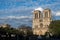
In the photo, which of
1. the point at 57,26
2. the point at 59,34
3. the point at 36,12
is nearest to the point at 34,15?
the point at 36,12

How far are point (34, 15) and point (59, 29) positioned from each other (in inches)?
1710

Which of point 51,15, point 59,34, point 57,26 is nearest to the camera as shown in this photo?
point 59,34

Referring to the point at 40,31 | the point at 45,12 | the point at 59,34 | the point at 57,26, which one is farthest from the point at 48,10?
the point at 59,34

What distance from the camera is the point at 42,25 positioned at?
134 m

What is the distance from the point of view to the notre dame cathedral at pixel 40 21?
427ft

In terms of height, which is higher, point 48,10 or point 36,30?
point 48,10

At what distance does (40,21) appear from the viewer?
136 meters

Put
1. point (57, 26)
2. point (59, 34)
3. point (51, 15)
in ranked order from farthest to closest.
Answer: point (51, 15)
point (57, 26)
point (59, 34)

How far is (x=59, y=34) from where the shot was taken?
87188 millimetres

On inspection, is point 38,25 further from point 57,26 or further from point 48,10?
point 57,26

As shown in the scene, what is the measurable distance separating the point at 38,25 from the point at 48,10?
26.8ft

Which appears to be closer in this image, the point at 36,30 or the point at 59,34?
the point at 59,34

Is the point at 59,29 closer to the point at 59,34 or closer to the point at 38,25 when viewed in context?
the point at 59,34

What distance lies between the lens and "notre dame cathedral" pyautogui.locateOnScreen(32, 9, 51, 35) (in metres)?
130
